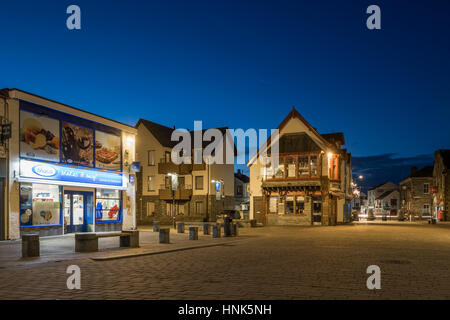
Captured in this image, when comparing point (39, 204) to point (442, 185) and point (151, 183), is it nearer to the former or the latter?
point (151, 183)

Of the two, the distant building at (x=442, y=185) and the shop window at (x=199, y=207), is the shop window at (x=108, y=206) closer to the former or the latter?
the shop window at (x=199, y=207)

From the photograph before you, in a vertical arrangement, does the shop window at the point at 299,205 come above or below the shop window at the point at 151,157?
below

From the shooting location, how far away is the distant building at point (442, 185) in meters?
56.9

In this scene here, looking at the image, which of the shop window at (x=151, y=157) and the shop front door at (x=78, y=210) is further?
the shop window at (x=151, y=157)

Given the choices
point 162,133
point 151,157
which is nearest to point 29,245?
point 151,157

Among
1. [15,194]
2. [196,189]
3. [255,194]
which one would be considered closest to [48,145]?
[15,194]

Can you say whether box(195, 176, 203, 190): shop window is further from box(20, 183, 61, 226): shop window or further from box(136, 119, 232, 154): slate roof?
box(20, 183, 61, 226): shop window

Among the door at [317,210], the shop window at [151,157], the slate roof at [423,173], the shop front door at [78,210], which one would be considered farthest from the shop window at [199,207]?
the slate roof at [423,173]

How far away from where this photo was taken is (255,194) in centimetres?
4250

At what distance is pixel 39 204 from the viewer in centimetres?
2219

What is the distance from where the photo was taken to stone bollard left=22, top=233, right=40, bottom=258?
13755 millimetres

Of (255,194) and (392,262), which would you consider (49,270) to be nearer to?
(392,262)

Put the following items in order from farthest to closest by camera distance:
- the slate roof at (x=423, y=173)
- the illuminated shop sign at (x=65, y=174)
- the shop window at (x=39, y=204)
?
the slate roof at (x=423, y=173), the illuminated shop sign at (x=65, y=174), the shop window at (x=39, y=204)
